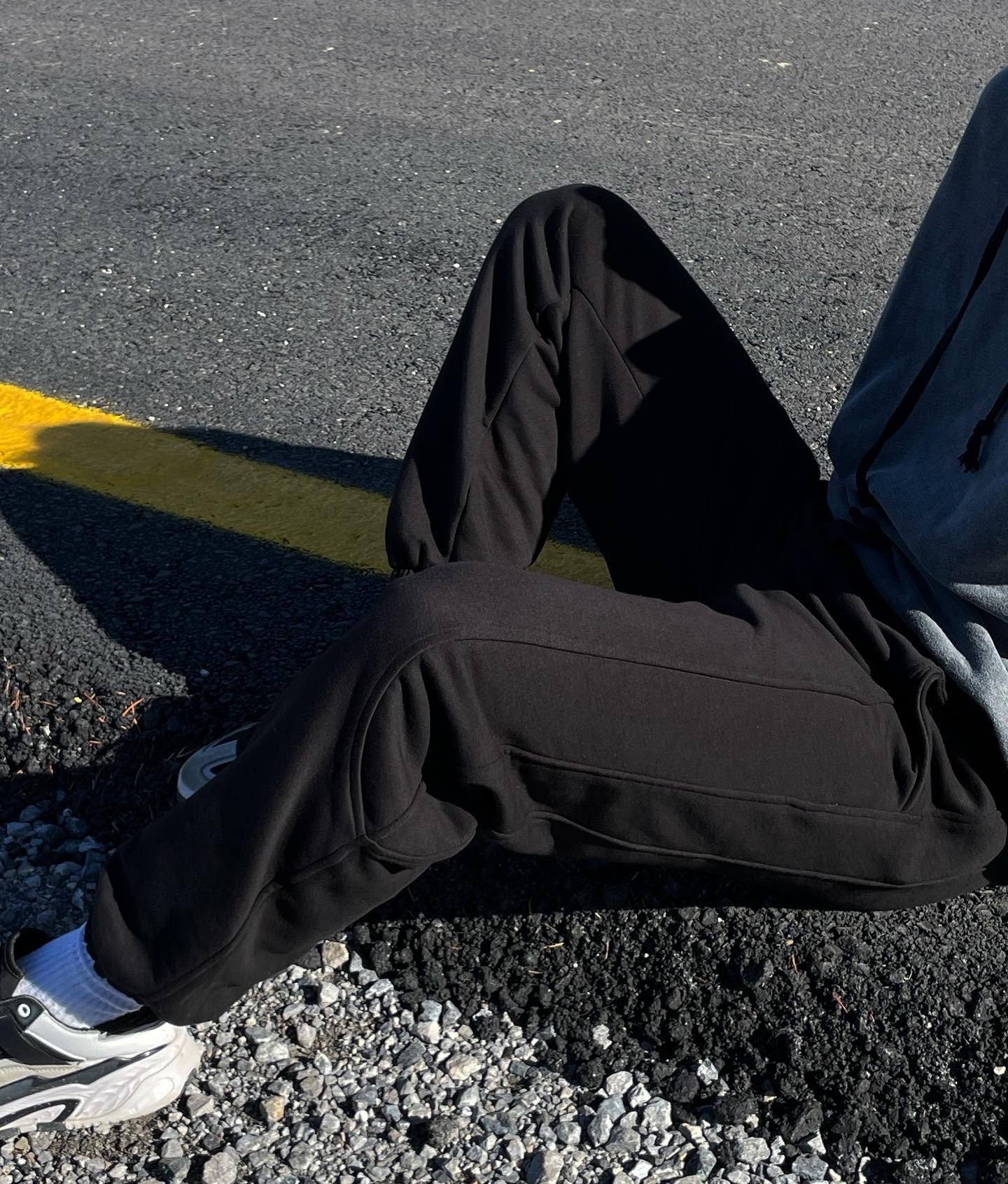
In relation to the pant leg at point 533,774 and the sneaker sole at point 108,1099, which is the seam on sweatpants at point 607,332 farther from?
the sneaker sole at point 108,1099

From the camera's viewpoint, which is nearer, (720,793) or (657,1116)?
(720,793)

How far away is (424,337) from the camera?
336 centimetres

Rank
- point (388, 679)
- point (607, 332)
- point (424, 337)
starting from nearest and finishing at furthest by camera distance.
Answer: point (388, 679) → point (607, 332) → point (424, 337)

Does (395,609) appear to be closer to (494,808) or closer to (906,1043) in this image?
(494,808)

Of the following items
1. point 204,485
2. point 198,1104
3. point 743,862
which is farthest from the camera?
point 204,485

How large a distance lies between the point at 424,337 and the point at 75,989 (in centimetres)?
200

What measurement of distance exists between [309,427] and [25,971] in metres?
1.54

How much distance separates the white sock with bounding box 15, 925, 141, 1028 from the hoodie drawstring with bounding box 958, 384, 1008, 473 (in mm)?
1277

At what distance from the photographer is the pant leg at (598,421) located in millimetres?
2072

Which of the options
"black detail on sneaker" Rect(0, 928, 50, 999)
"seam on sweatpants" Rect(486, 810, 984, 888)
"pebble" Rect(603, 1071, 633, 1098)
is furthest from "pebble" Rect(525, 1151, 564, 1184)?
"black detail on sneaker" Rect(0, 928, 50, 999)

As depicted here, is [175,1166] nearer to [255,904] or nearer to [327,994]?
[327,994]

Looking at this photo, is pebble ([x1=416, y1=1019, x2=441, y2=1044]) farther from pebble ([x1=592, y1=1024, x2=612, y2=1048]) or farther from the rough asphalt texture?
pebble ([x1=592, y1=1024, x2=612, y2=1048])

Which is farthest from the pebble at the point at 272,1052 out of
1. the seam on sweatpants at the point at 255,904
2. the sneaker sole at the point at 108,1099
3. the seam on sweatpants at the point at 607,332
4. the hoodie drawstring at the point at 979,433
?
the hoodie drawstring at the point at 979,433

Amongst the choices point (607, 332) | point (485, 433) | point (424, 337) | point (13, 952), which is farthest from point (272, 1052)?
point (424, 337)
